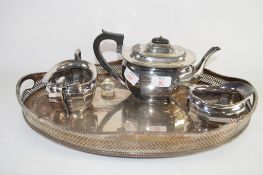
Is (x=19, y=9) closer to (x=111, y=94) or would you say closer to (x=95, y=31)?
(x=95, y=31)

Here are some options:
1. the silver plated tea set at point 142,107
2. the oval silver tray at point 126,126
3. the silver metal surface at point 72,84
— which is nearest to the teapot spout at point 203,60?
the silver plated tea set at point 142,107

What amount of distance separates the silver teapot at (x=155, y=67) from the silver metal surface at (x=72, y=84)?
10 centimetres

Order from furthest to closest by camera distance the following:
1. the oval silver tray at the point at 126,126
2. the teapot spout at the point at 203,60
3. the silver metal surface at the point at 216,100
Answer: the teapot spout at the point at 203,60
the silver metal surface at the point at 216,100
the oval silver tray at the point at 126,126

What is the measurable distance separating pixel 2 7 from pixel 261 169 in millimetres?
1105

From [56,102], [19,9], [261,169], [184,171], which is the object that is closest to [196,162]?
[184,171]

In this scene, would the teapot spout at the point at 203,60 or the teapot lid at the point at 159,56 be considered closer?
the teapot lid at the point at 159,56

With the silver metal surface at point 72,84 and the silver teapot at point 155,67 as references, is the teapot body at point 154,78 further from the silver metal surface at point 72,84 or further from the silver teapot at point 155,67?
the silver metal surface at point 72,84

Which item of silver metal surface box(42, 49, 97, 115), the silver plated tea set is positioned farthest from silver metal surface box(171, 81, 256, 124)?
silver metal surface box(42, 49, 97, 115)

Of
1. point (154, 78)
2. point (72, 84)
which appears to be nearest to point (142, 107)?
point (154, 78)

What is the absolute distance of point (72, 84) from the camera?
1020 millimetres

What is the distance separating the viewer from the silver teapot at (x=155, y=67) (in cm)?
98

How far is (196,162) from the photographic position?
894mm

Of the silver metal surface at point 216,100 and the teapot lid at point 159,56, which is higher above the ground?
the teapot lid at point 159,56

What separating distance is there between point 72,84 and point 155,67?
0.25 meters
